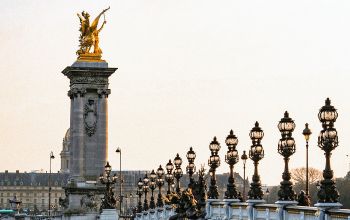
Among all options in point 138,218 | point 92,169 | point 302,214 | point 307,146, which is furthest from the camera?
point 92,169

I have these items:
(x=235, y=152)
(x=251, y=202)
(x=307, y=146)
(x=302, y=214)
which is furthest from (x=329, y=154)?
(x=307, y=146)

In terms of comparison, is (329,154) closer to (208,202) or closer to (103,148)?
(208,202)

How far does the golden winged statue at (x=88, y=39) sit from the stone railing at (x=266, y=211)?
172 feet

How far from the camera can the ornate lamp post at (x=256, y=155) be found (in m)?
45.1

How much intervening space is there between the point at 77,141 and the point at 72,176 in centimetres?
324

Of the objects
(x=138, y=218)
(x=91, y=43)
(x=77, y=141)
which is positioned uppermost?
(x=91, y=43)

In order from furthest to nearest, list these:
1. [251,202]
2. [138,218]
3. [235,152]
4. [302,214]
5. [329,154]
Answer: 1. [138,218]
2. [235,152]
3. [251,202]
4. [302,214]
5. [329,154]

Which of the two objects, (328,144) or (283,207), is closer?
(328,144)

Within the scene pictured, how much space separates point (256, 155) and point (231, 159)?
5718 mm

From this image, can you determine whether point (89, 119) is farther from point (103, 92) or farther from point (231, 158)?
point (231, 158)

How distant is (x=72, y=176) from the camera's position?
102312 mm

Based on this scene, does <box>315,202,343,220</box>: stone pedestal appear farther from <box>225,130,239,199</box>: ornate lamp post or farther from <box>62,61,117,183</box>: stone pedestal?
<box>62,61,117,183</box>: stone pedestal

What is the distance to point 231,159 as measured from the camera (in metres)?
51.1

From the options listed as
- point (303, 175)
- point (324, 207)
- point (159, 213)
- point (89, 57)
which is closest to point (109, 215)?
point (159, 213)
